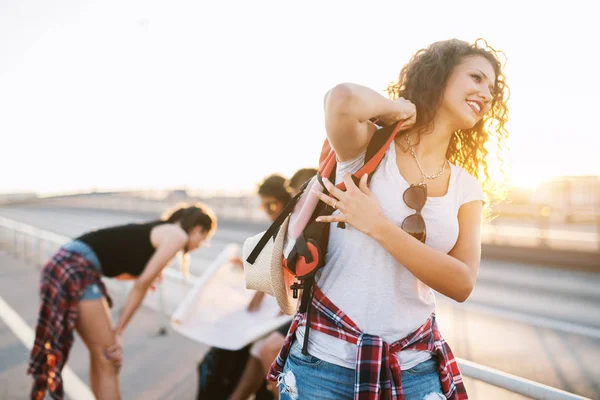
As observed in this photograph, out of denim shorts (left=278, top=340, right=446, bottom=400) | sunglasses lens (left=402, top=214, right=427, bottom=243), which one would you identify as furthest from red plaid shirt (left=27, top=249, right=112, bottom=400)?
sunglasses lens (left=402, top=214, right=427, bottom=243)

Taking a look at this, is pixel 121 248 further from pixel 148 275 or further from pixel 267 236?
pixel 267 236

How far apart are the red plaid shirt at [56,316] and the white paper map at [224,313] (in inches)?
26.5

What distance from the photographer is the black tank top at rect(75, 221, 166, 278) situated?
10.6 ft

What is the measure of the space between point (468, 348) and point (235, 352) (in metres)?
3.38

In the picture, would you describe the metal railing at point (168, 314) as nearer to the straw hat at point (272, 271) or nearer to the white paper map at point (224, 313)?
the straw hat at point (272, 271)

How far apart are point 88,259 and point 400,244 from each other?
2.54m

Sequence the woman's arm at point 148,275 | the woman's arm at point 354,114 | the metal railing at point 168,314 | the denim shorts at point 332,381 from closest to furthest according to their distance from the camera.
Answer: the woman's arm at point 354,114, the denim shorts at point 332,381, the metal railing at point 168,314, the woman's arm at point 148,275

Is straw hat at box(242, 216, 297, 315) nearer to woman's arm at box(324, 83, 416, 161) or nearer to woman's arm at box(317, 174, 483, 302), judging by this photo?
woman's arm at box(317, 174, 483, 302)

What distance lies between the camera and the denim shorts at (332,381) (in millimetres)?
1391

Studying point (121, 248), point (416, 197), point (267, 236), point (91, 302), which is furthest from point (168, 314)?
point (416, 197)

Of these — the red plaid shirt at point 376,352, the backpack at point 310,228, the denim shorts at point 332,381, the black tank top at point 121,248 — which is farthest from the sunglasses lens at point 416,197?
the black tank top at point 121,248

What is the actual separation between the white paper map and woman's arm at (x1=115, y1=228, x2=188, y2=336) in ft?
0.96

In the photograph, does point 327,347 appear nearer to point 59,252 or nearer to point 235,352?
point 235,352

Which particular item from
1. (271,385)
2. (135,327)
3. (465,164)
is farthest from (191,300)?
(135,327)
